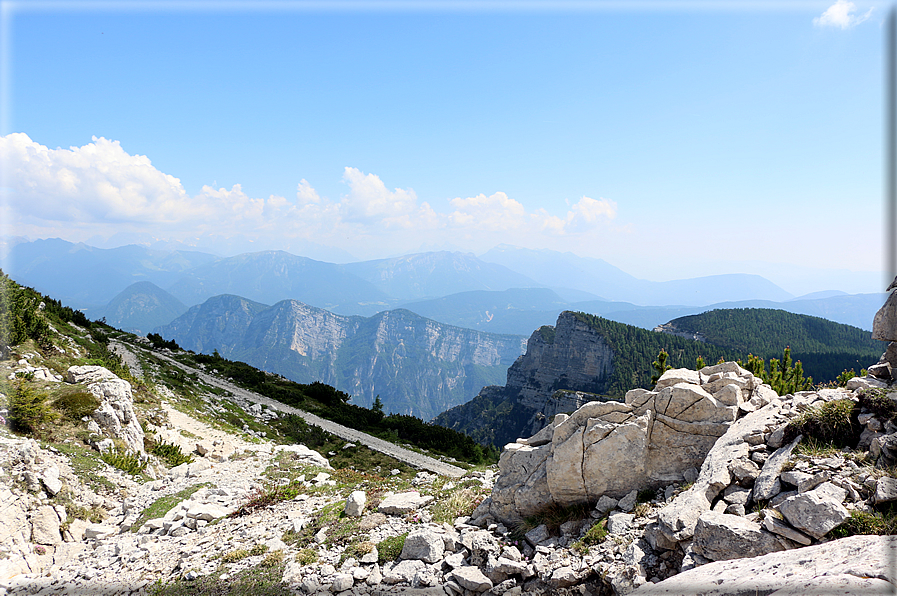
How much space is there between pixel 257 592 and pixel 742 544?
35.4ft

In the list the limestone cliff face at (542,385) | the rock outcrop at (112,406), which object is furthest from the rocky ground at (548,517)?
the limestone cliff face at (542,385)

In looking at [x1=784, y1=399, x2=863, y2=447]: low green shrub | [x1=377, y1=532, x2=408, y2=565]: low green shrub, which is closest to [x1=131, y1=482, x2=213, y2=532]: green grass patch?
[x1=377, y1=532, x2=408, y2=565]: low green shrub

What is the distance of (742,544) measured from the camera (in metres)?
7.03

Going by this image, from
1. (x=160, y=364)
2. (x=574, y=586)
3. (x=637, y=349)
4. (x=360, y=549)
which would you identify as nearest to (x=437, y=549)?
(x=360, y=549)

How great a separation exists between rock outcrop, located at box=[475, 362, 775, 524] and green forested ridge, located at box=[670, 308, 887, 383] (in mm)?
156987

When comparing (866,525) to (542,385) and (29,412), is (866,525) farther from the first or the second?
(542,385)

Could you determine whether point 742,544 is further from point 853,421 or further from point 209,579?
point 209,579

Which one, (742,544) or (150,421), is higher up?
(742,544)

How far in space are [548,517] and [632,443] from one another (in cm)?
325

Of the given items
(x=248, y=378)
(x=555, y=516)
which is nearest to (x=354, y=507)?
(x=555, y=516)

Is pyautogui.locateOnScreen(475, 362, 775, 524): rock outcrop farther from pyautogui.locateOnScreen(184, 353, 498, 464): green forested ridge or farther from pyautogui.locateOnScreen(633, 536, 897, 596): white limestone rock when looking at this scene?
pyautogui.locateOnScreen(184, 353, 498, 464): green forested ridge

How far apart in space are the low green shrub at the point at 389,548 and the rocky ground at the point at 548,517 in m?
0.05

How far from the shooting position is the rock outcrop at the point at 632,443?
1109 centimetres

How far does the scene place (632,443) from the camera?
1115 cm
